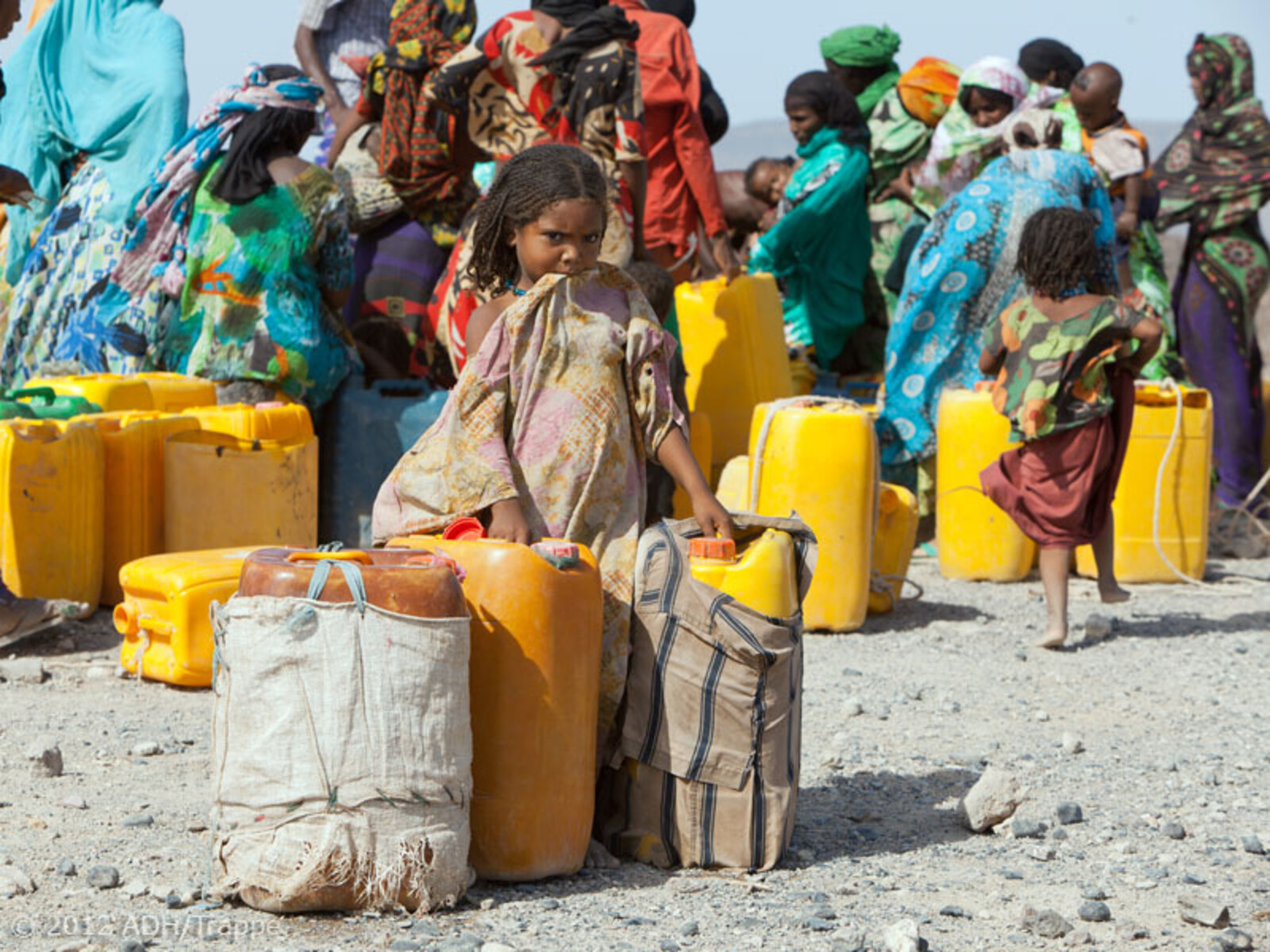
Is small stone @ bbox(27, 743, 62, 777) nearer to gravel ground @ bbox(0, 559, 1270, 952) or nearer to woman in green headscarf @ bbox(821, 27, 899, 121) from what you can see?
gravel ground @ bbox(0, 559, 1270, 952)

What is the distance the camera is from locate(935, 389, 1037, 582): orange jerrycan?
7.18 meters

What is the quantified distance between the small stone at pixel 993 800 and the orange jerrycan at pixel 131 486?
10.6 ft

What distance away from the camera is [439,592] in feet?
10.0

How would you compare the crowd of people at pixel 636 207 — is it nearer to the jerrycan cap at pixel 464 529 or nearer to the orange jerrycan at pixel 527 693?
the jerrycan cap at pixel 464 529

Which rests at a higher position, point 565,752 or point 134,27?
point 134,27

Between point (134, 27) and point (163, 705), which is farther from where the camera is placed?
point (134, 27)

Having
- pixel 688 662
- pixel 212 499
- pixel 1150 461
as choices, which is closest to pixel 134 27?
pixel 212 499

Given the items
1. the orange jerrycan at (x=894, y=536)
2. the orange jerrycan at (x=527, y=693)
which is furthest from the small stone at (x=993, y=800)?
the orange jerrycan at (x=894, y=536)

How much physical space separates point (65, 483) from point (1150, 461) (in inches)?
170

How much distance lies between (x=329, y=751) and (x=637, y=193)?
4.15 metres

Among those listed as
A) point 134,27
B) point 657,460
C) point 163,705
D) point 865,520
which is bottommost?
point 163,705

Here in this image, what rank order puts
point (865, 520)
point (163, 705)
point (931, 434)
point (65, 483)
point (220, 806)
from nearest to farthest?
point (220, 806), point (163, 705), point (65, 483), point (865, 520), point (931, 434)

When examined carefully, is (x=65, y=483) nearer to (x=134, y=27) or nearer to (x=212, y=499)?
(x=212, y=499)

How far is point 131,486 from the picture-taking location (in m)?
5.93
